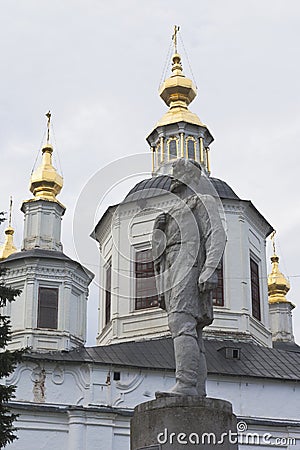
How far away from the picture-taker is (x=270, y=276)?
43.9 m

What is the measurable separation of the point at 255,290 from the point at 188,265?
72.1 feet

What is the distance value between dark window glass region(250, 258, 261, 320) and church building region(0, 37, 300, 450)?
2.9 inches

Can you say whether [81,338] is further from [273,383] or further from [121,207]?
[273,383]

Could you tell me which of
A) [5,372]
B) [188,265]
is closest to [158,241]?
[188,265]

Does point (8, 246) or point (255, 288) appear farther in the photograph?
point (8, 246)

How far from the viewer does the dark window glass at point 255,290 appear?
29517 millimetres

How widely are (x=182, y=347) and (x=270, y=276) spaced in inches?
1434

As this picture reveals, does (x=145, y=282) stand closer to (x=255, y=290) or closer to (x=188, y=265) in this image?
(x=255, y=290)

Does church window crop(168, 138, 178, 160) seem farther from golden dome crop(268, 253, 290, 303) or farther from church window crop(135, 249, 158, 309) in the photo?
golden dome crop(268, 253, 290, 303)

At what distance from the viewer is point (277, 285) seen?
43438 mm

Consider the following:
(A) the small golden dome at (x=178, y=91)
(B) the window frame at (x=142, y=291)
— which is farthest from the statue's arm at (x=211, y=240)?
(A) the small golden dome at (x=178, y=91)

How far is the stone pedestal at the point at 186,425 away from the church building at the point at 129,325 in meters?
14.5

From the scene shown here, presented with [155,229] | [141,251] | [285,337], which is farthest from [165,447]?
[285,337]

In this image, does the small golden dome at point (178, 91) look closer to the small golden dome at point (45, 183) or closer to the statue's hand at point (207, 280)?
the small golden dome at point (45, 183)
